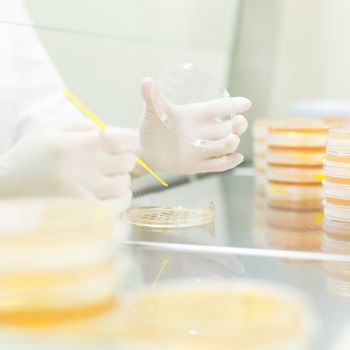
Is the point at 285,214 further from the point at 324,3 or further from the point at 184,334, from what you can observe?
the point at 324,3

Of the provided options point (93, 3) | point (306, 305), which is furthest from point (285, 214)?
point (306, 305)

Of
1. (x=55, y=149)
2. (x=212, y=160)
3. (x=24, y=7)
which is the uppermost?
(x=24, y=7)

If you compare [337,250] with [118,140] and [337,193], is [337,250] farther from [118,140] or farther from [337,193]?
[118,140]

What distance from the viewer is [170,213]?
3.85ft

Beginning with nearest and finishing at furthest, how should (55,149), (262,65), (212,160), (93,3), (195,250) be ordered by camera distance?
(55,149) → (195,250) → (212,160) → (93,3) → (262,65)

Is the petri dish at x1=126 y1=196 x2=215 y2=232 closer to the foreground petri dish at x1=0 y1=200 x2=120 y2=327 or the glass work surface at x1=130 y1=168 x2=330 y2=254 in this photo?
the glass work surface at x1=130 y1=168 x2=330 y2=254

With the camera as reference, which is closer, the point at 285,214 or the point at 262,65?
the point at 285,214

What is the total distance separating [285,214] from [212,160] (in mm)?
317

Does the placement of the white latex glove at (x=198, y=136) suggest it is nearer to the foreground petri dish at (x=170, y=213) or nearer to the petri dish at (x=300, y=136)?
the foreground petri dish at (x=170, y=213)

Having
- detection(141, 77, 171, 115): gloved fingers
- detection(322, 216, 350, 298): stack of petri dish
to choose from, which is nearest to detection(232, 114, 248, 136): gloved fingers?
detection(141, 77, 171, 115): gloved fingers

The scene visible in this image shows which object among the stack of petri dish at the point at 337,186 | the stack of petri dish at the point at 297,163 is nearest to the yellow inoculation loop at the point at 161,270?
the stack of petri dish at the point at 337,186

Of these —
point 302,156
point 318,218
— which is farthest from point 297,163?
point 318,218

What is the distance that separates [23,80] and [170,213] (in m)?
0.37

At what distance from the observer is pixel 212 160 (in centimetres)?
115
